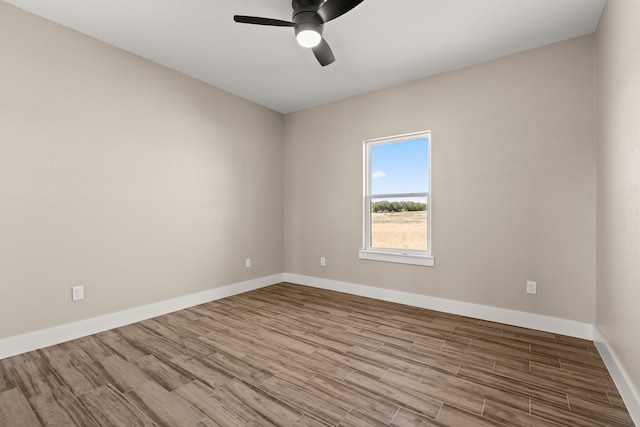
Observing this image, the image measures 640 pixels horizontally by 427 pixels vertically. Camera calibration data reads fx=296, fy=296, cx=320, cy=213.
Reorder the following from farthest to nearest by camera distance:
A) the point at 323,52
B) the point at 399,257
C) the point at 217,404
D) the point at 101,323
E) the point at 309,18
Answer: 1. the point at 399,257
2. the point at 101,323
3. the point at 323,52
4. the point at 309,18
5. the point at 217,404

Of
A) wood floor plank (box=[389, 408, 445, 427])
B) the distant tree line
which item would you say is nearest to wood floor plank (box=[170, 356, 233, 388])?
wood floor plank (box=[389, 408, 445, 427])

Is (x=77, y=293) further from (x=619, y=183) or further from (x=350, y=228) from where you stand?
(x=619, y=183)

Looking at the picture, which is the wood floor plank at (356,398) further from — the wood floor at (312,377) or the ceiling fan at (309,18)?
the ceiling fan at (309,18)

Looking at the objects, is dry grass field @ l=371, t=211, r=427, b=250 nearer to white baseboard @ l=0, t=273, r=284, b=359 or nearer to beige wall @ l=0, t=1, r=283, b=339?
beige wall @ l=0, t=1, r=283, b=339

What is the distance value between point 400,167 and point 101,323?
3616mm

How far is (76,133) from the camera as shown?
262 cm

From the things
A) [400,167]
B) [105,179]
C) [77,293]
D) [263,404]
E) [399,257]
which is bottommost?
[263,404]

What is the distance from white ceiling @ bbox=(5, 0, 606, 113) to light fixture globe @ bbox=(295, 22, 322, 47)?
0.29m

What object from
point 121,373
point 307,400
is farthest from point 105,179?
point 307,400

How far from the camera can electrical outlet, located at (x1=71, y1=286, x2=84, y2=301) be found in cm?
259

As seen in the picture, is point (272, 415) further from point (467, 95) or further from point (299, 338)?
point (467, 95)

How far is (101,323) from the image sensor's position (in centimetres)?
275

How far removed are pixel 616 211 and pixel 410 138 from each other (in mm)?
2111

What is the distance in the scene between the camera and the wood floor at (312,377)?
1.61 metres
